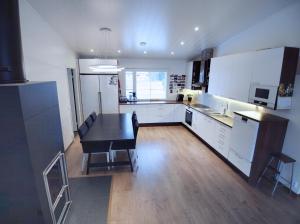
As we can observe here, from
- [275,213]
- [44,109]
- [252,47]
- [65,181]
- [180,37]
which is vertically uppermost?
[180,37]

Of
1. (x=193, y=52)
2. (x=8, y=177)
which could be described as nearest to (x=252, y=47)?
(x=193, y=52)

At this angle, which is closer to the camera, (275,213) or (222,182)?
(275,213)

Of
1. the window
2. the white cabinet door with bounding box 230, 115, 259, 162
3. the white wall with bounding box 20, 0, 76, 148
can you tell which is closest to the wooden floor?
the white cabinet door with bounding box 230, 115, 259, 162

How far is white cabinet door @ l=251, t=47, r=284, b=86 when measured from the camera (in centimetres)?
255

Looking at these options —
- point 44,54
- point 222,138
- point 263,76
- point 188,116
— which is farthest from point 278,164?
point 44,54

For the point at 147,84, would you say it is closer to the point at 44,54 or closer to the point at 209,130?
the point at 209,130

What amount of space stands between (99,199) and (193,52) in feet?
16.0

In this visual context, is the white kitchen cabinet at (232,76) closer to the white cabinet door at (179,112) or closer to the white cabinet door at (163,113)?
the white cabinet door at (179,112)

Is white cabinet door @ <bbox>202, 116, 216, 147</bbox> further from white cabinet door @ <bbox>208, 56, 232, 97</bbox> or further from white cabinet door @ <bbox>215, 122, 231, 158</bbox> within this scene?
white cabinet door @ <bbox>208, 56, 232, 97</bbox>

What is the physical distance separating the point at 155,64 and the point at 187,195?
475 cm

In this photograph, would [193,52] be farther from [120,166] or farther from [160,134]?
[120,166]

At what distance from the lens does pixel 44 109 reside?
1.66m

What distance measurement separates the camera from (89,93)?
5.56 m

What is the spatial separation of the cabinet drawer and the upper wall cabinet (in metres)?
1.05
